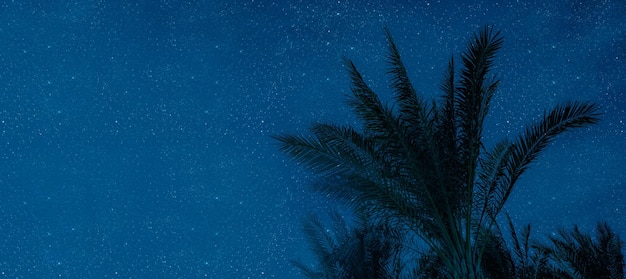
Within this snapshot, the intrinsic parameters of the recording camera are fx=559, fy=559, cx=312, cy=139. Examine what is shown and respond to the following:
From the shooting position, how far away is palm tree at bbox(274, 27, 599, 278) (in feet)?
23.1

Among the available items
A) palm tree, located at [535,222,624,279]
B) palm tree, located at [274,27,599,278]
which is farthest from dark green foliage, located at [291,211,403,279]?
palm tree, located at [535,222,624,279]

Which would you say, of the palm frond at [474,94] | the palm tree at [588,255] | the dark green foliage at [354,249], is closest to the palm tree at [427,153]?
the palm frond at [474,94]

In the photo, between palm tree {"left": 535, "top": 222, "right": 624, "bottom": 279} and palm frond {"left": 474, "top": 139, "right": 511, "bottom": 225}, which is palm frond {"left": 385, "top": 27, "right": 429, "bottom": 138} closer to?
palm frond {"left": 474, "top": 139, "right": 511, "bottom": 225}

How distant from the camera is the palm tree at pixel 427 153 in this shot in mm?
7051

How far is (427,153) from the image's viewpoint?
23.4 feet

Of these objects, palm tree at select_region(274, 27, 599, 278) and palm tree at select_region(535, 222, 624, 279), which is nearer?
palm tree at select_region(274, 27, 599, 278)

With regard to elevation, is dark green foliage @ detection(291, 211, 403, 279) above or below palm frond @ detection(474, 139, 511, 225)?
above

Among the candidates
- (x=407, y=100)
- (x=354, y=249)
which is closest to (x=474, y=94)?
(x=407, y=100)

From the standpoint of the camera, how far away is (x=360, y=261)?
1062cm

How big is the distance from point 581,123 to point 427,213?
2.17 m

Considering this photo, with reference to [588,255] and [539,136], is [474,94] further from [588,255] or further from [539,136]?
[588,255]

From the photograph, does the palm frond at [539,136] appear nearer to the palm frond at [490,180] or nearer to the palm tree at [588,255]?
the palm frond at [490,180]

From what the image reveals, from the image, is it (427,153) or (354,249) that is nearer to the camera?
(427,153)

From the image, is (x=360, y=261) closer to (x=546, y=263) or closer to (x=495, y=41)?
(x=546, y=263)
